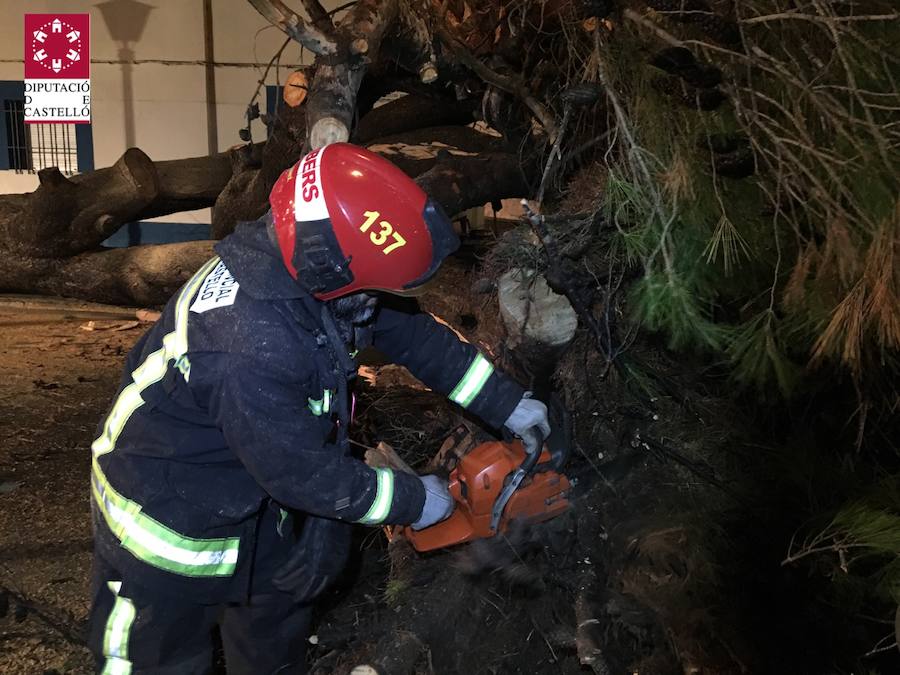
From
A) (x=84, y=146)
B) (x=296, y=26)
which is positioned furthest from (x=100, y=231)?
(x=84, y=146)

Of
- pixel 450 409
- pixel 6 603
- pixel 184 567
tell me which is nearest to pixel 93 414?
pixel 6 603

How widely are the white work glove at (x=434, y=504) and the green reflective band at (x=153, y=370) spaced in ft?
2.42

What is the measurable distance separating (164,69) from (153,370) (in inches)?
347

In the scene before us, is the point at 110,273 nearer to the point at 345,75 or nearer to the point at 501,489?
the point at 345,75

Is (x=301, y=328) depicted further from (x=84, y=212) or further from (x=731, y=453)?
(x=84, y=212)

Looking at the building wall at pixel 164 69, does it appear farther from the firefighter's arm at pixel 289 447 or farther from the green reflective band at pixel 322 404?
the firefighter's arm at pixel 289 447

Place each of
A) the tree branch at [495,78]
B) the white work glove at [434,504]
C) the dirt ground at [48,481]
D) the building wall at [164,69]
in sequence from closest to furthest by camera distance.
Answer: the white work glove at [434,504], the dirt ground at [48,481], the tree branch at [495,78], the building wall at [164,69]

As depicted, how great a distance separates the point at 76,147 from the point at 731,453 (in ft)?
31.9

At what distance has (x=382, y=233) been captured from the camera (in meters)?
1.73

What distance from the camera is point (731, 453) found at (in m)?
2.71

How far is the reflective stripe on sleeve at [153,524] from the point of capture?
1.85 metres

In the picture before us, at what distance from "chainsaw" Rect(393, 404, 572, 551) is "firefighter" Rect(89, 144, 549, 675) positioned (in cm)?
17

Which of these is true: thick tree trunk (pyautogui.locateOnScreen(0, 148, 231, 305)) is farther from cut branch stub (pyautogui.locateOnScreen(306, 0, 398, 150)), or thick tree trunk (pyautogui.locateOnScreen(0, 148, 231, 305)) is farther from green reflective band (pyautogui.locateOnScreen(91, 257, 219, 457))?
green reflective band (pyautogui.locateOnScreen(91, 257, 219, 457))

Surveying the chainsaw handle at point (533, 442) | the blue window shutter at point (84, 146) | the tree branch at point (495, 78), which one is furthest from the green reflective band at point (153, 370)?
the blue window shutter at point (84, 146)
